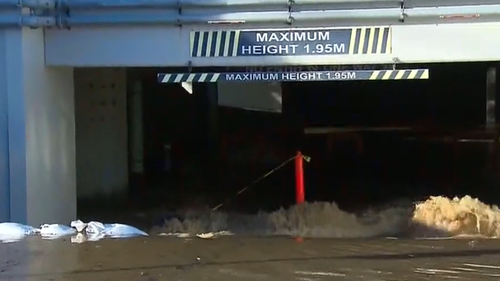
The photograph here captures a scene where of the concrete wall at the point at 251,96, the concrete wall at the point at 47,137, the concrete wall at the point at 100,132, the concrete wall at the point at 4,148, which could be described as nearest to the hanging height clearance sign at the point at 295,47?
the concrete wall at the point at 47,137

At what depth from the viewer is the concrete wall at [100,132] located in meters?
14.4

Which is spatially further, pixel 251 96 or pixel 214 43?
pixel 251 96

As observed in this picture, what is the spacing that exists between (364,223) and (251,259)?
12.3 ft

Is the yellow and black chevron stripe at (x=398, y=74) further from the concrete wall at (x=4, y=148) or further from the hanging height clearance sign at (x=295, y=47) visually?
the concrete wall at (x=4, y=148)

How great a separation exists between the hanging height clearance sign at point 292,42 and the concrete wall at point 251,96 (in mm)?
10189

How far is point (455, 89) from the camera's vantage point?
908 inches

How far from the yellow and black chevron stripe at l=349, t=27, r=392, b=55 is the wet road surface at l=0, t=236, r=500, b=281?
237 cm

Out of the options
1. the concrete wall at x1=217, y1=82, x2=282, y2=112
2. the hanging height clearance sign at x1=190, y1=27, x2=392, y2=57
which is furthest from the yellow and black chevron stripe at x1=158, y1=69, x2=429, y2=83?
the concrete wall at x1=217, y1=82, x2=282, y2=112

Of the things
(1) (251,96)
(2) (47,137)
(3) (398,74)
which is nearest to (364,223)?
(3) (398,74)

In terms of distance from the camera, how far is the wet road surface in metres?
6.46

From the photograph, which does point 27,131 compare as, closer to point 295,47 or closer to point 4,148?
point 4,148

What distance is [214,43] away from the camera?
9.77 m

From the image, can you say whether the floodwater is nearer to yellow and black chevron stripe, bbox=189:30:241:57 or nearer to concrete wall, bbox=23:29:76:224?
concrete wall, bbox=23:29:76:224

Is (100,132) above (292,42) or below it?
below
